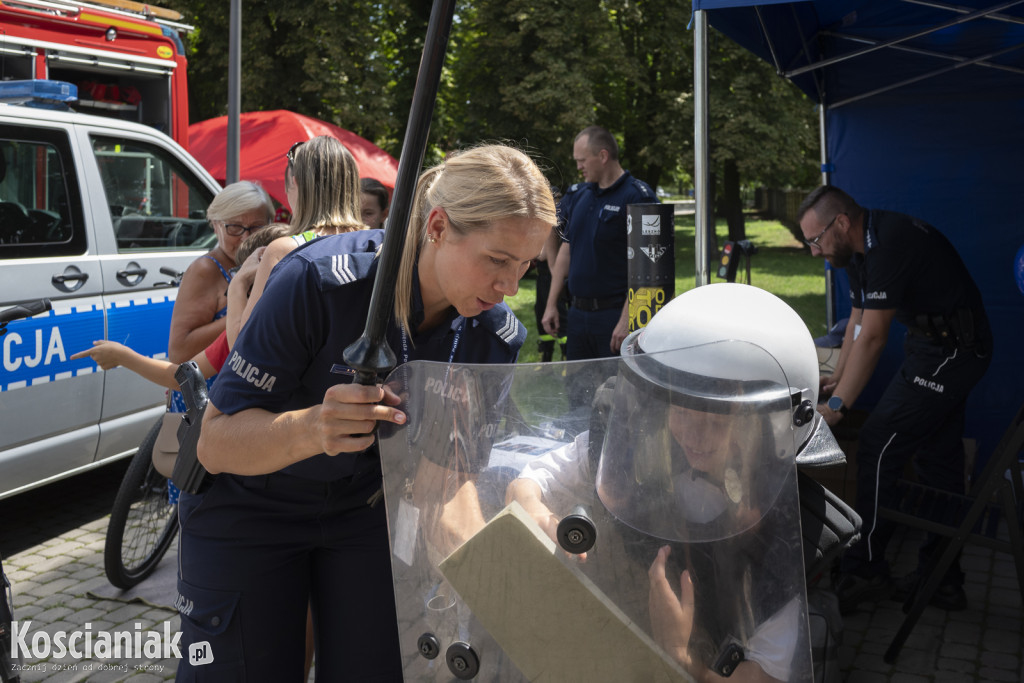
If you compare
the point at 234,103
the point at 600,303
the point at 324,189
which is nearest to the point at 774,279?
A: the point at 234,103

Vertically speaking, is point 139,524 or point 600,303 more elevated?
point 600,303

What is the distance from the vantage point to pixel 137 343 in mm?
4641

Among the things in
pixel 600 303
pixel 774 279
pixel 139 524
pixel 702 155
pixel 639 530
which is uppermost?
pixel 702 155

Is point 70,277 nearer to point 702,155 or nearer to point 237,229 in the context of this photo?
point 237,229

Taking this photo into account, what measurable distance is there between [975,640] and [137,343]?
426 cm

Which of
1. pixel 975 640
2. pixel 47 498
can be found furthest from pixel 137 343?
pixel 975 640

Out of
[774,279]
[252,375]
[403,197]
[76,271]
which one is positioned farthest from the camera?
[774,279]

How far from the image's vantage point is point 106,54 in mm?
5723

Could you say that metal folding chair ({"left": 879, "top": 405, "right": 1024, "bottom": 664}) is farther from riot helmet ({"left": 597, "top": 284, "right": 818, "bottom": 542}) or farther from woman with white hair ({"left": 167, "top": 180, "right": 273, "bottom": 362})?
woman with white hair ({"left": 167, "top": 180, "right": 273, "bottom": 362})

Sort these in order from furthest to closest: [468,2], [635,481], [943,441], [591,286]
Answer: [468,2] → [591,286] → [943,441] → [635,481]

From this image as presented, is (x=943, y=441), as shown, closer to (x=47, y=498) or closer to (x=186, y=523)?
(x=186, y=523)

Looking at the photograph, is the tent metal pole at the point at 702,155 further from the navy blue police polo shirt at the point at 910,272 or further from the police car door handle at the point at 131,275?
the police car door handle at the point at 131,275

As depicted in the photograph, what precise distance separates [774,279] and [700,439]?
663 inches

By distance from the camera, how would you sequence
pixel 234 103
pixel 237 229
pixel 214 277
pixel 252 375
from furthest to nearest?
pixel 234 103
pixel 237 229
pixel 214 277
pixel 252 375
